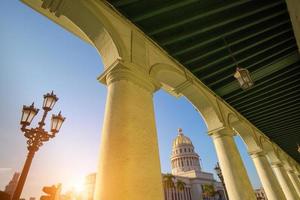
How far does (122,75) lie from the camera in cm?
359

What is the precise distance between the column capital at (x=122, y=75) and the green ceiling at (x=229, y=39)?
1.61 m

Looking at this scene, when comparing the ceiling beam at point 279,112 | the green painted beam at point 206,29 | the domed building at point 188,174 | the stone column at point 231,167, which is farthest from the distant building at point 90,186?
the green painted beam at point 206,29

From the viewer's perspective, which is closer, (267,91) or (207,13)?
(207,13)

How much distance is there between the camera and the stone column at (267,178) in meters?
8.28

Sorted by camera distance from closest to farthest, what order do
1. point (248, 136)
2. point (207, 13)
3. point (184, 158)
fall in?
point (207, 13) → point (248, 136) → point (184, 158)

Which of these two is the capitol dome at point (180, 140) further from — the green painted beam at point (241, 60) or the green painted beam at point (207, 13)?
the green painted beam at point (207, 13)

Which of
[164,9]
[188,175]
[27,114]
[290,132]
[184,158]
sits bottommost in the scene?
[27,114]

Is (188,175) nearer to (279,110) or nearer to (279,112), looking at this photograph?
(279,112)

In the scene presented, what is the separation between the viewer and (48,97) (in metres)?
6.71

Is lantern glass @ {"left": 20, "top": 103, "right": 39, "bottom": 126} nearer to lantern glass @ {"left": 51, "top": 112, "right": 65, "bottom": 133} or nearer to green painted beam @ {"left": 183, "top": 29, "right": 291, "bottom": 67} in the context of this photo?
lantern glass @ {"left": 51, "top": 112, "right": 65, "bottom": 133}

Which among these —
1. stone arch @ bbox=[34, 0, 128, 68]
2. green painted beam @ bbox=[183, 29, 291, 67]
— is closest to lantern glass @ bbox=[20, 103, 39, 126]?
stone arch @ bbox=[34, 0, 128, 68]

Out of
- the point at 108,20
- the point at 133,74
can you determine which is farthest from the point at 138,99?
the point at 108,20

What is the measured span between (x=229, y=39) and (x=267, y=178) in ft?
22.2

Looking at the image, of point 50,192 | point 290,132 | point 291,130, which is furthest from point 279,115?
point 50,192
